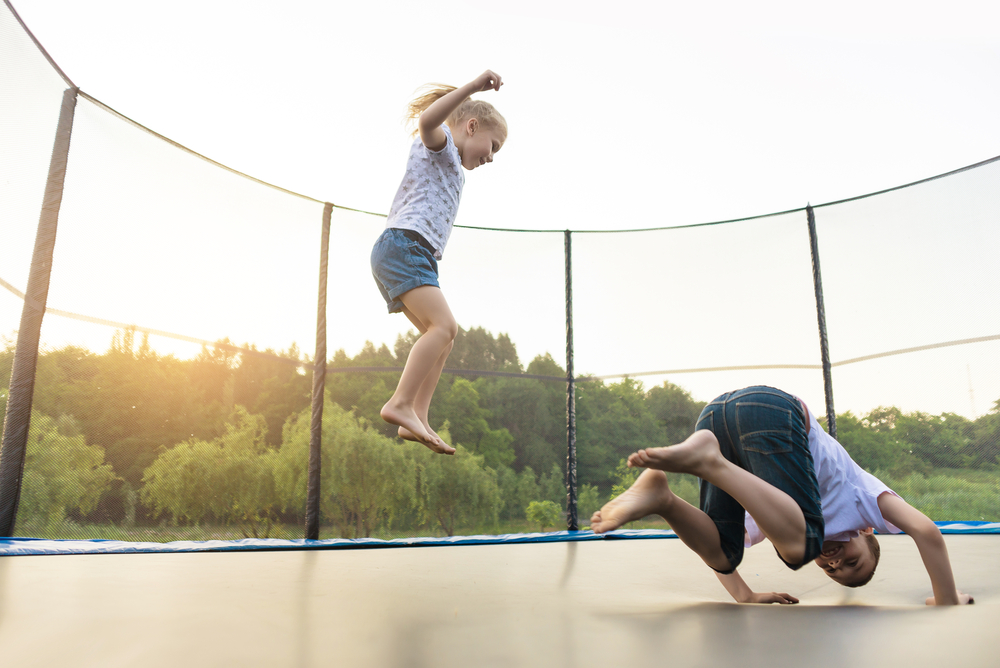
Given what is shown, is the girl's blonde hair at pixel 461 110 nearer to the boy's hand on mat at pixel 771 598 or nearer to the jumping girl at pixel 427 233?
the jumping girl at pixel 427 233

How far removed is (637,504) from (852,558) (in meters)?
0.48

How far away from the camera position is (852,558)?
1.06m

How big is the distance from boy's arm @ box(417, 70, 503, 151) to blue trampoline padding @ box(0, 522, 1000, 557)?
1762mm

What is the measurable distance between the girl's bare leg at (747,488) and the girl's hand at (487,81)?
2.78 feet

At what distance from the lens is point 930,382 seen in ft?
9.30

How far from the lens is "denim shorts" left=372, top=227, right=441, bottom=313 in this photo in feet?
4.41

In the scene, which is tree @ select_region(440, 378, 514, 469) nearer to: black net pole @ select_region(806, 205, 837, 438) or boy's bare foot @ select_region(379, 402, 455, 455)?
black net pole @ select_region(806, 205, 837, 438)

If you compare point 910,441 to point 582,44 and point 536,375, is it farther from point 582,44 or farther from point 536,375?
point 582,44

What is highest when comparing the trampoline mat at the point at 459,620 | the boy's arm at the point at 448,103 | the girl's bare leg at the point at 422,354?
the boy's arm at the point at 448,103

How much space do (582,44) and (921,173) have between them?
7.76 ft

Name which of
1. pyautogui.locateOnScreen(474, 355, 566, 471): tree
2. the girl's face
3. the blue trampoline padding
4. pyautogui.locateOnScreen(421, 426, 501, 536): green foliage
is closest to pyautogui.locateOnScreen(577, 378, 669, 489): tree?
pyautogui.locateOnScreen(474, 355, 566, 471): tree

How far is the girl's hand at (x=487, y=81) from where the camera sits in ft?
3.99

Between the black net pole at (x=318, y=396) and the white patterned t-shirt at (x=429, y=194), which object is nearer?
the white patterned t-shirt at (x=429, y=194)

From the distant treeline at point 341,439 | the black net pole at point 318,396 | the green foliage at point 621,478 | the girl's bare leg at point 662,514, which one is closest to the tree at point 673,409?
the distant treeline at point 341,439
